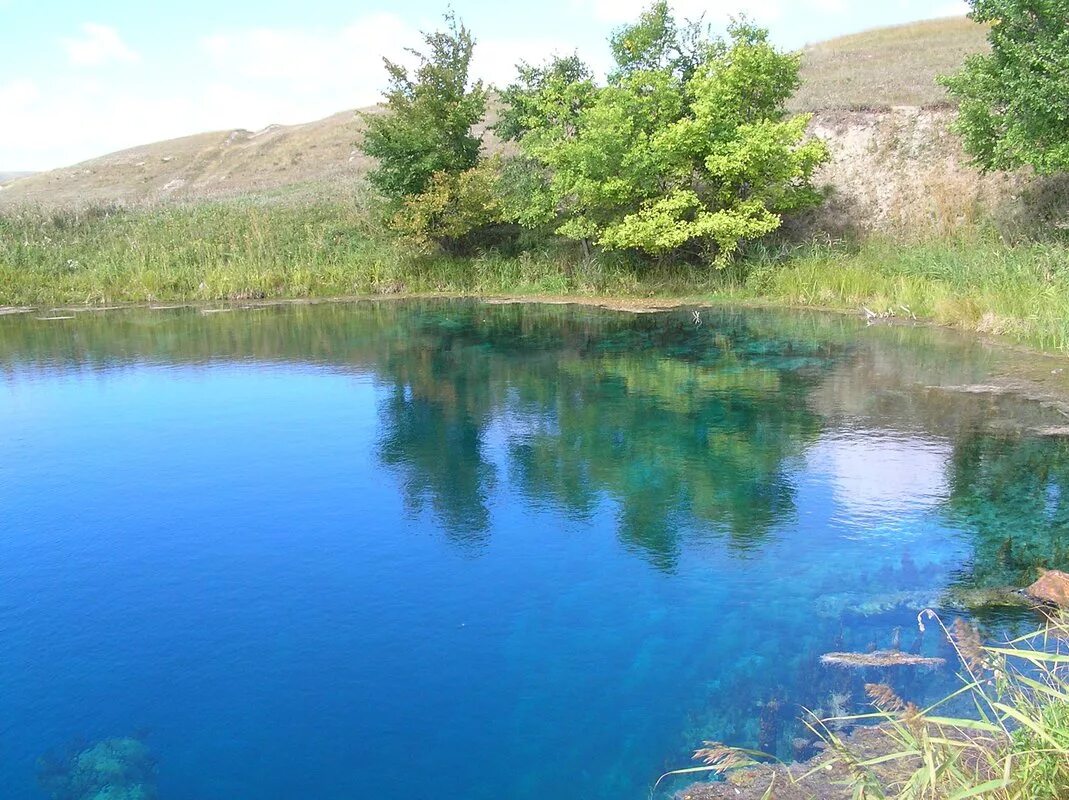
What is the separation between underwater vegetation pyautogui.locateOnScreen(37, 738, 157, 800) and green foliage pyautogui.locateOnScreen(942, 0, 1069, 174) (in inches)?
614

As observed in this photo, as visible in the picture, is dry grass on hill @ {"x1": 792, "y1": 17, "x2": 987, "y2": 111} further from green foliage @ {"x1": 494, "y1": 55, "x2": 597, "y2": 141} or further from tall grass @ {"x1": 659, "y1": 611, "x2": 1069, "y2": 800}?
tall grass @ {"x1": 659, "y1": 611, "x2": 1069, "y2": 800}

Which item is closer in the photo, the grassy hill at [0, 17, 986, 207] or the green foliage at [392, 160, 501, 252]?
the green foliage at [392, 160, 501, 252]

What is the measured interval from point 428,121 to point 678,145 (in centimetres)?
748

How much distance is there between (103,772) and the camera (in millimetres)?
4816

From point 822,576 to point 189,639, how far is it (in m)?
4.79

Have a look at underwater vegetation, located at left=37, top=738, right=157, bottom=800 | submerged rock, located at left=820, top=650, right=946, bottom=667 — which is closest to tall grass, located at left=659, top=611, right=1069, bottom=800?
submerged rock, located at left=820, top=650, right=946, bottom=667

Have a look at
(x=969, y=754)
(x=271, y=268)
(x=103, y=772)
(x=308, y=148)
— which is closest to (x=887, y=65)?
(x=271, y=268)

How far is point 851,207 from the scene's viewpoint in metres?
22.7

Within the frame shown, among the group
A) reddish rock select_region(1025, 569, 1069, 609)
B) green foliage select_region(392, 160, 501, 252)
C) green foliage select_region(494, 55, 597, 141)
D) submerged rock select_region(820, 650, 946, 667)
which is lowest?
submerged rock select_region(820, 650, 946, 667)

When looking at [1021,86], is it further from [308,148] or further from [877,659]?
[308,148]

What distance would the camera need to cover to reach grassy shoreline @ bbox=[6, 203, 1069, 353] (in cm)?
1558

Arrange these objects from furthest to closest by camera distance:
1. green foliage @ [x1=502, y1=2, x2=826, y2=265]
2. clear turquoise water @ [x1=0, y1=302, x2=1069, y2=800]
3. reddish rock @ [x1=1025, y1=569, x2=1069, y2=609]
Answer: green foliage @ [x1=502, y1=2, x2=826, y2=265] → reddish rock @ [x1=1025, y1=569, x2=1069, y2=609] → clear turquoise water @ [x1=0, y1=302, x2=1069, y2=800]

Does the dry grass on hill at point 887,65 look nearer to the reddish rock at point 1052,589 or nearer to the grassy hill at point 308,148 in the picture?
the grassy hill at point 308,148

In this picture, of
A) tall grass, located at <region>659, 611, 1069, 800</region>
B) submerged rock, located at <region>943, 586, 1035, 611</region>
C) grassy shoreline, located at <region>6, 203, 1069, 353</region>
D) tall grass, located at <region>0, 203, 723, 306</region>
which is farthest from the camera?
tall grass, located at <region>0, 203, 723, 306</region>
